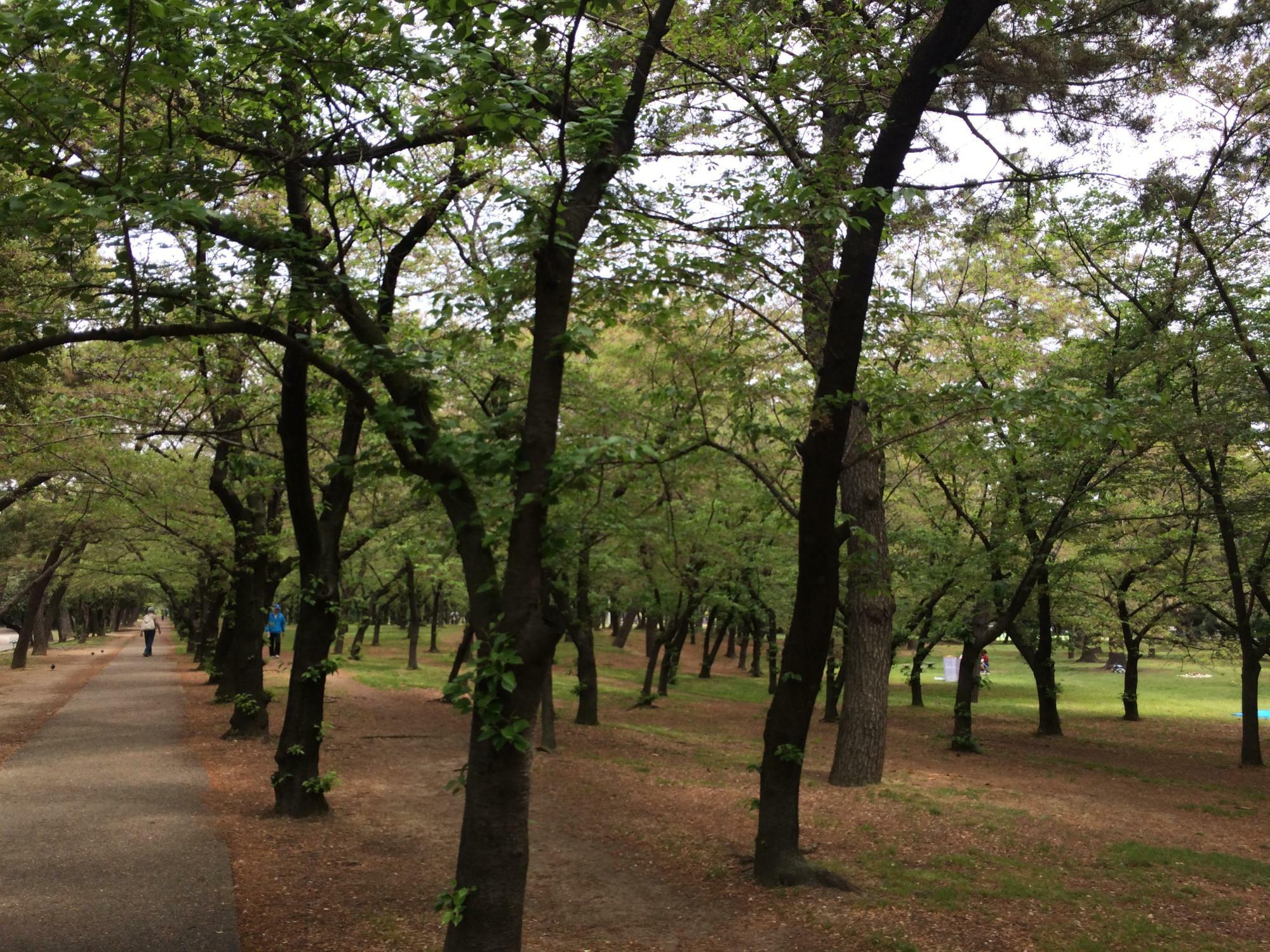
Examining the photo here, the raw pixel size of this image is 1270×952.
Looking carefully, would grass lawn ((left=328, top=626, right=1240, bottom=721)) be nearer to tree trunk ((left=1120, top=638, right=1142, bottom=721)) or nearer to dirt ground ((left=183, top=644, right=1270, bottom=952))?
tree trunk ((left=1120, top=638, right=1142, bottom=721))

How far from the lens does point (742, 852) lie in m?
8.63

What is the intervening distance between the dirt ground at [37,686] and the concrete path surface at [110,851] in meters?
1.02

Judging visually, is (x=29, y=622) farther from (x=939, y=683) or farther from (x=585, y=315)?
A: (x=939, y=683)

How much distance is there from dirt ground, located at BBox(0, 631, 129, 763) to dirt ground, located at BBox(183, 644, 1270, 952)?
8.52ft

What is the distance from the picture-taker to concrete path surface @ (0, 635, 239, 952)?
588 cm

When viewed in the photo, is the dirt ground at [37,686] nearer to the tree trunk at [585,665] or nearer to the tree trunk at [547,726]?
the tree trunk at [547,726]

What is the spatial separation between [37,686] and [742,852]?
69.8 feet

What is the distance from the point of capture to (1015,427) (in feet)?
21.8

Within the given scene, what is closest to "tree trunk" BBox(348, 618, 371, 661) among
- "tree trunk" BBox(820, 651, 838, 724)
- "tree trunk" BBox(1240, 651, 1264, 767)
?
"tree trunk" BBox(820, 651, 838, 724)

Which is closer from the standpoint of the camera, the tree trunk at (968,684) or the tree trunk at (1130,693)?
the tree trunk at (968,684)

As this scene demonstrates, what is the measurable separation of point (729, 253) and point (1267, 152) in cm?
941

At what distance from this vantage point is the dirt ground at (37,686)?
48.9ft

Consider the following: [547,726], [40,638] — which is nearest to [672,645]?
[547,726]

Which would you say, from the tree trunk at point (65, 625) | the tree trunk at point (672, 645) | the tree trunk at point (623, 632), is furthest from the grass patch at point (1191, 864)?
the tree trunk at point (65, 625)
